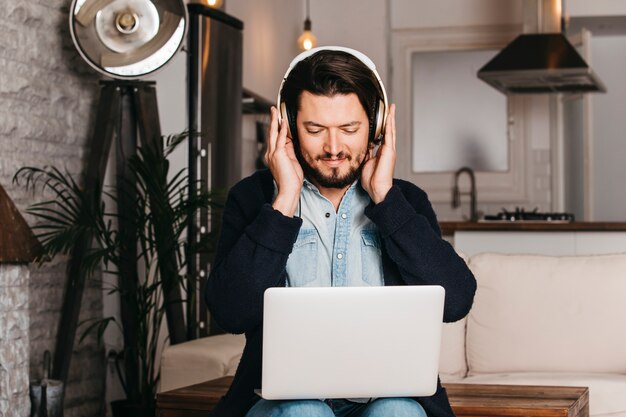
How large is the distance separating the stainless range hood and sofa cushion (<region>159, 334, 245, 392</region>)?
324 centimetres

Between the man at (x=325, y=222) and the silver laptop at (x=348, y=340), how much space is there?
22cm

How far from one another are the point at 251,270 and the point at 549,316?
1724 mm

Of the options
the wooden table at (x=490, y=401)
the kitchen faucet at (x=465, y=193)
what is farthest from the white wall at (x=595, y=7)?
the wooden table at (x=490, y=401)

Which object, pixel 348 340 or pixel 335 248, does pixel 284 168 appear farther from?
pixel 348 340

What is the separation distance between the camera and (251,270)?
6.86 ft

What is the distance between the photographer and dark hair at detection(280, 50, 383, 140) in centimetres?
219

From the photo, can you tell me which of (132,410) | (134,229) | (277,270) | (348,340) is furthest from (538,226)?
(348,340)

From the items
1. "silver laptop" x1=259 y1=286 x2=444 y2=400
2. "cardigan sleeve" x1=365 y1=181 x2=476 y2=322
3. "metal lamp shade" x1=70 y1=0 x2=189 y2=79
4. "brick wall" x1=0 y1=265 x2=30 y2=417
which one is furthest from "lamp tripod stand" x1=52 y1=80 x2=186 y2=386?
"silver laptop" x1=259 y1=286 x2=444 y2=400

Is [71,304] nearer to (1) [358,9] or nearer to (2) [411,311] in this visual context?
(2) [411,311]

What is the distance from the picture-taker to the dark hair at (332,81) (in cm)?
219

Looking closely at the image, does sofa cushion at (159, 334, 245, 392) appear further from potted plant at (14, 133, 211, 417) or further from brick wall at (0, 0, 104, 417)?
brick wall at (0, 0, 104, 417)

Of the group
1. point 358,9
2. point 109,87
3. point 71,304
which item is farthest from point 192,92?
point 358,9

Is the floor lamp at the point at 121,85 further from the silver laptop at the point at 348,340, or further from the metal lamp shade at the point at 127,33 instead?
the silver laptop at the point at 348,340

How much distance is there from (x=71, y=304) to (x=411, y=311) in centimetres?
248
